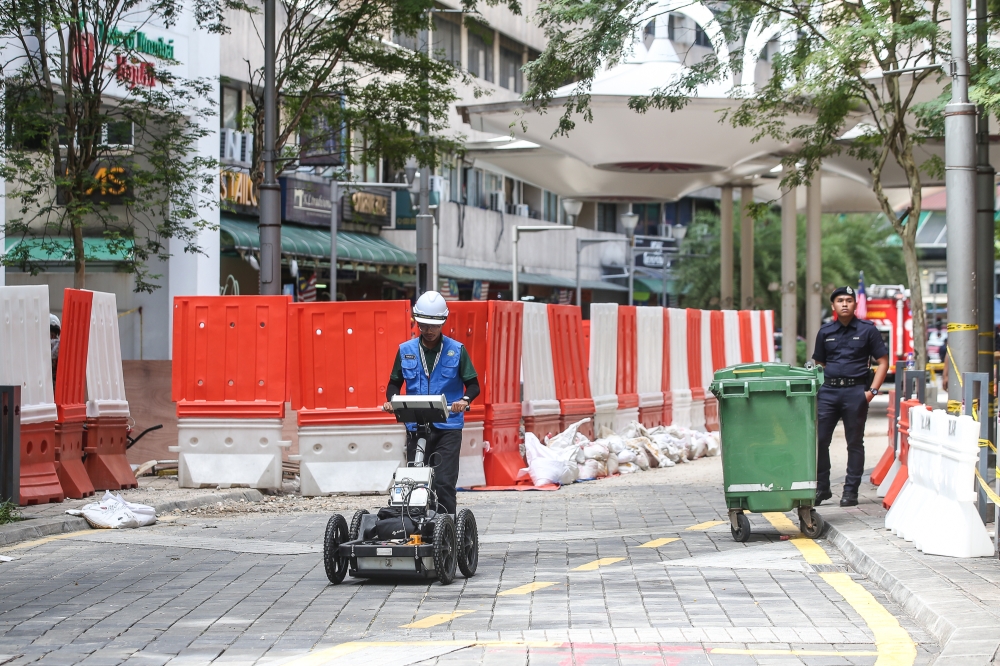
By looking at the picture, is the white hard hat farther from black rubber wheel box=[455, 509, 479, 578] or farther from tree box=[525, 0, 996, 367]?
tree box=[525, 0, 996, 367]

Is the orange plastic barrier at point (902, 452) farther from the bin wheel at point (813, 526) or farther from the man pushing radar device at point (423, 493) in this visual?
the man pushing radar device at point (423, 493)

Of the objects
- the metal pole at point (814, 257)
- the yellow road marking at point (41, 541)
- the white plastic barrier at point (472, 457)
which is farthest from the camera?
the metal pole at point (814, 257)

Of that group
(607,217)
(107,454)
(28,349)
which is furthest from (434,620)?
(607,217)

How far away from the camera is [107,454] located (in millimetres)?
14781

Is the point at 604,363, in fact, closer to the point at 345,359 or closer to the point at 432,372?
the point at 345,359

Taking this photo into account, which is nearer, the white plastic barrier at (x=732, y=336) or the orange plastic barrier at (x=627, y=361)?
the orange plastic barrier at (x=627, y=361)

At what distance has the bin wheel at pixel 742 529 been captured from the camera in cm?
1098

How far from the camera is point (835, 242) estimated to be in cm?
5844

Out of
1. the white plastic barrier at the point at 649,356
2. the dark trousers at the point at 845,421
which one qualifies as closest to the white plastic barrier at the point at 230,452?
the dark trousers at the point at 845,421

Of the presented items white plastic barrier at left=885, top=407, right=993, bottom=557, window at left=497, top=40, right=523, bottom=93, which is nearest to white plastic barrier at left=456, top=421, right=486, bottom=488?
white plastic barrier at left=885, top=407, right=993, bottom=557

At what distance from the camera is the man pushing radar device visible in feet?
28.1

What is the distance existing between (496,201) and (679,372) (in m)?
29.8

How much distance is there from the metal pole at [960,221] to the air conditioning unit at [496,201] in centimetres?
4064

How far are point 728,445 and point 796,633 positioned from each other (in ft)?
13.1
